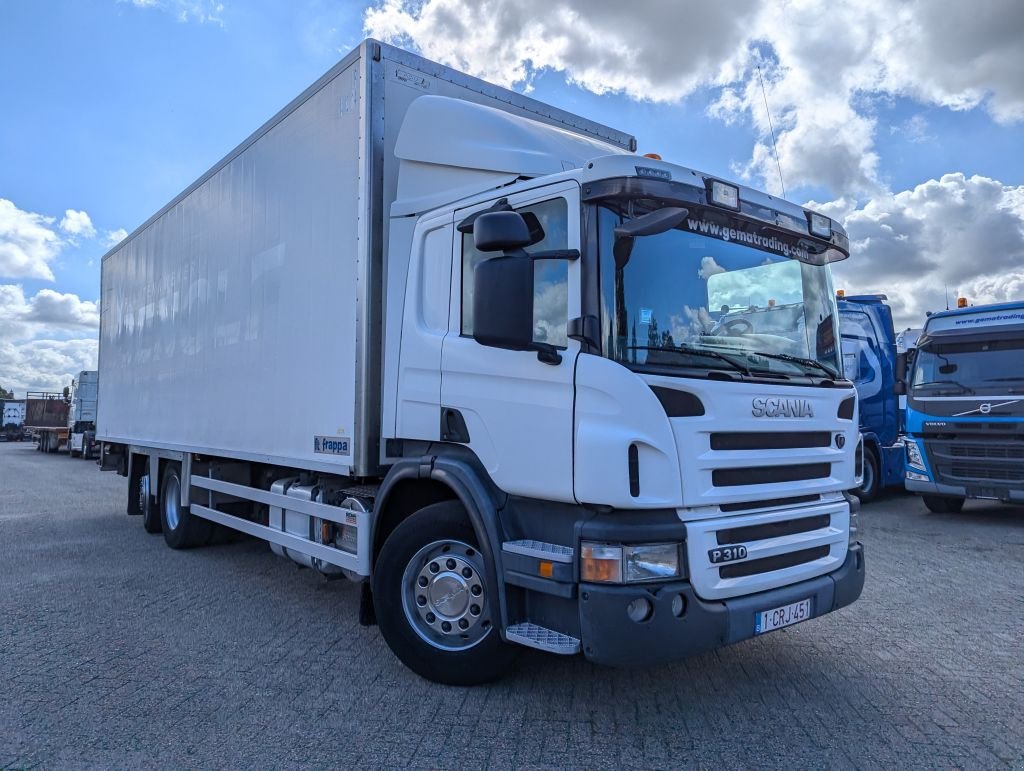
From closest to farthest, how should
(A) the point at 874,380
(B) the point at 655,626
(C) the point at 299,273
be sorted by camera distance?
(B) the point at 655,626
(C) the point at 299,273
(A) the point at 874,380

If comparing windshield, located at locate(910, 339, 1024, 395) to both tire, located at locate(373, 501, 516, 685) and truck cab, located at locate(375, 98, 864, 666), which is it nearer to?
truck cab, located at locate(375, 98, 864, 666)

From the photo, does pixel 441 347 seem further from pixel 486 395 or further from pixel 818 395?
pixel 818 395

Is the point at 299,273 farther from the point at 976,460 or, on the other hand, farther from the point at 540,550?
the point at 976,460

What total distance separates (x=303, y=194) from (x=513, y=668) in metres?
3.71

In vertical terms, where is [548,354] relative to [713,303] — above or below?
below

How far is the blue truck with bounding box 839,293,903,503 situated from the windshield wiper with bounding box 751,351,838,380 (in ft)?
24.6

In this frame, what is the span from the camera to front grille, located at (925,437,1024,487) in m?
9.26

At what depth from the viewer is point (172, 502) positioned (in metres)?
8.72

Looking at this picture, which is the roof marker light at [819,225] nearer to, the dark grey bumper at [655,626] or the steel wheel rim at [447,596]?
the dark grey bumper at [655,626]

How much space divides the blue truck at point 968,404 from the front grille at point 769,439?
5.46 metres

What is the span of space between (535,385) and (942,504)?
9604 millimetres

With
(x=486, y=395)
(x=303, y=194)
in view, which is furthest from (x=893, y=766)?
(x=303, y=194)

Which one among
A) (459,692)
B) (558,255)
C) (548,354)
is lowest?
(459,692)

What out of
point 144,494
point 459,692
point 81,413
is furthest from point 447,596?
point 81,413
